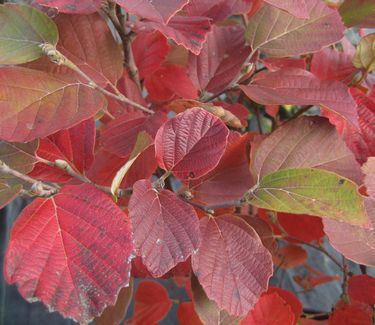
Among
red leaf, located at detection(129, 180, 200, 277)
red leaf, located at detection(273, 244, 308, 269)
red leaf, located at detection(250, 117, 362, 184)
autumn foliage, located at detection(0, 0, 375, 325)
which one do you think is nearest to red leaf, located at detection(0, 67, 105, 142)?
autumn foliage, located at detection(0, 0, 375, 325)

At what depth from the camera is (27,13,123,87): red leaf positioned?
21.4 inches

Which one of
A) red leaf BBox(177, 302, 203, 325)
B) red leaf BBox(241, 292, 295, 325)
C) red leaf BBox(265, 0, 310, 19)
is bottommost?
red leaf BBox(177, 302, 203, 325)

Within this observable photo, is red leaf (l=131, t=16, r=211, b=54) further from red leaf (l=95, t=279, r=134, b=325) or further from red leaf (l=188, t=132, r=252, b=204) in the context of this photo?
red leaf (l=95, t=279, r=134, b=325)

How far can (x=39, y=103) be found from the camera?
0.47 meters

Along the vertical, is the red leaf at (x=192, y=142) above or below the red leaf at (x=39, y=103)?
below

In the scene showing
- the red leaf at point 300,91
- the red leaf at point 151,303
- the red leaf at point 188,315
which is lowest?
the red leaf at point 151,303

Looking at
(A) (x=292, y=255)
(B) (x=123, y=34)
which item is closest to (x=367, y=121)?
(B) (x=123, y=34)

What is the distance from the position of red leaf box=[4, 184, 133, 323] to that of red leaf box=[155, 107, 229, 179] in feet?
0.28

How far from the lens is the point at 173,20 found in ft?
1.59

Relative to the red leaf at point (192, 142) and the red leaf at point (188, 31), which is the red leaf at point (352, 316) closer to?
the red leaf at point (192, 142)

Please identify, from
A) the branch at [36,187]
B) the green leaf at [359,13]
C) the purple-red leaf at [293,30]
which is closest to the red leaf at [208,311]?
the branch at [36,187]

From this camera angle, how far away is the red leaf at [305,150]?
0.52 m

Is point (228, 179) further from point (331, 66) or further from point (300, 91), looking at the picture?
point (331, 66)

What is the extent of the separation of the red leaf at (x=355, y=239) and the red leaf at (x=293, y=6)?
0.76ft
